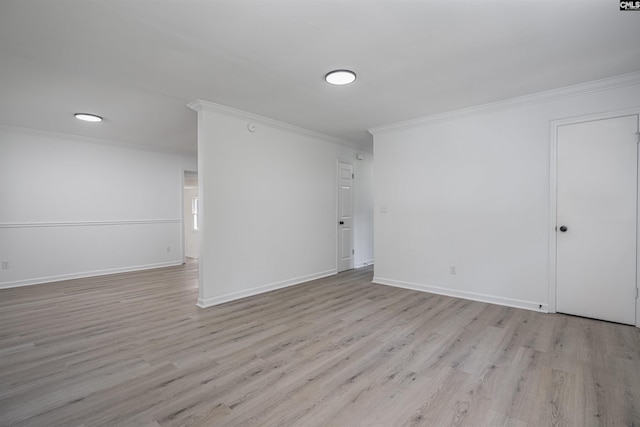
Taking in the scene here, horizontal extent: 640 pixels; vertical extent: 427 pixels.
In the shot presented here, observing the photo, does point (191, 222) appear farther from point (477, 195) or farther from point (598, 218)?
point (598, 218)

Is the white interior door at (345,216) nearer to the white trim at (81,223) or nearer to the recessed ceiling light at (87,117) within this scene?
the white trim at (81,223)

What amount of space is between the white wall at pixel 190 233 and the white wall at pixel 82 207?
74.7 inches

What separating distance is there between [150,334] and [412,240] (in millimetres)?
3490

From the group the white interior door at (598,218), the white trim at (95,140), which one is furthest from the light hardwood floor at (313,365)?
the white trim at (95,140)

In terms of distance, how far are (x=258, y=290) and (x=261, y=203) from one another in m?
1.24

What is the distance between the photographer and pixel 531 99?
3.43m

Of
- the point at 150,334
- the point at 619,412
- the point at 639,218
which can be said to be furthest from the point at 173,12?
the point at 639,218

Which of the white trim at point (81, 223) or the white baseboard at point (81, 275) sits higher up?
the white trim at point (81, 223)

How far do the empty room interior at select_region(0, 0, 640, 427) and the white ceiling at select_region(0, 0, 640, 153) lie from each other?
24 mm

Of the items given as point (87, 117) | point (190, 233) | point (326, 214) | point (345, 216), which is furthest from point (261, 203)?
point (190, 233)

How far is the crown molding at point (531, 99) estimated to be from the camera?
297cm

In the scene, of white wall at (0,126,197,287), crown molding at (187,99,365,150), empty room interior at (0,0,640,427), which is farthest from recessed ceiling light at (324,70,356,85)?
white wall at (0,126,197,287)

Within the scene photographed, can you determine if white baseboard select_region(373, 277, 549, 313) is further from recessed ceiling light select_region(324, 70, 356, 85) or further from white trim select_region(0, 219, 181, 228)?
white trim select_region(0, 219, 181, 228)

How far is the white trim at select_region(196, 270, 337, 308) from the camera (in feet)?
12.2
